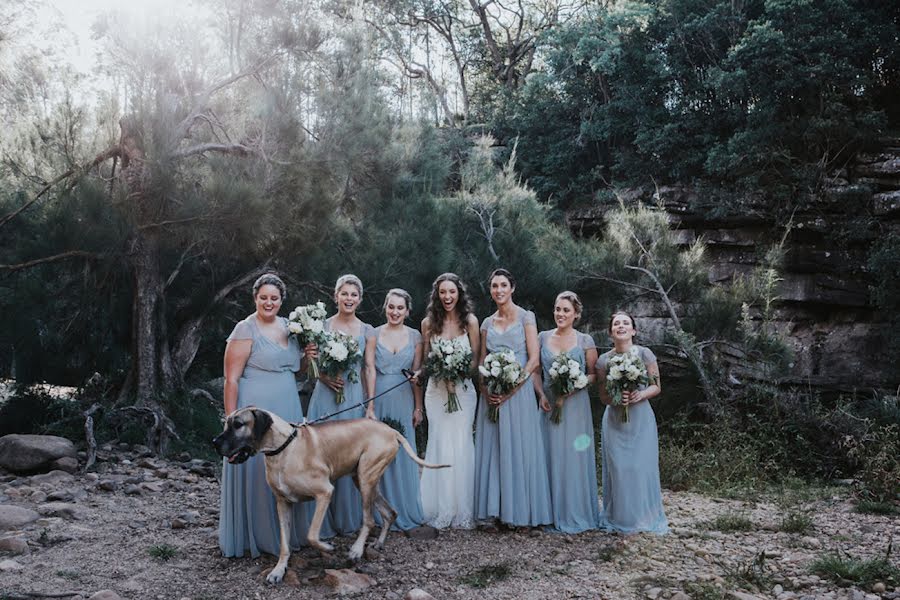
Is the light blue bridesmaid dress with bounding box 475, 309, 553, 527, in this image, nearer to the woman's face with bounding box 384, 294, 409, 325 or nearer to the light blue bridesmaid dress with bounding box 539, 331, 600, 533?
the light blue bridesmaid dress with bounding box 539, 331, 600, 533

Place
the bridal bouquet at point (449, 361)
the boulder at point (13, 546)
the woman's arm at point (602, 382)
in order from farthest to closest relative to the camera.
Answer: the woman's arm at point (602, 382) → the bridal bouquet at point (449, 361) → the boulder at point (13, 546)

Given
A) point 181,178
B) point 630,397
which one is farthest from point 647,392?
point 181,178

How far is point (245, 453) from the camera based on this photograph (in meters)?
4.30

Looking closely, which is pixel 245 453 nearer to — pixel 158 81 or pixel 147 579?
pixel 147 579

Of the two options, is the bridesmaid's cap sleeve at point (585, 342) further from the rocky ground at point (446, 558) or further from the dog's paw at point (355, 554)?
the dog's paw at point (355, 554)

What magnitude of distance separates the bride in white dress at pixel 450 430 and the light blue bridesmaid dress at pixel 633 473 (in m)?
1.12

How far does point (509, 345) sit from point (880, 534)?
339 centimetres

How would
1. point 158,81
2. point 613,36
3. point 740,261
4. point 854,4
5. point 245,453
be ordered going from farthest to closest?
1. point 613,36
2. point 740,261
3. point 854,4
4. point 158,81
5. point 245,453

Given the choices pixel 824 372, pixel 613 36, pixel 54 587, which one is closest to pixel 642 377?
pixel 54 587

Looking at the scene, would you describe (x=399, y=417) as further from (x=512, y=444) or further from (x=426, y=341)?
(x=512, y=444)

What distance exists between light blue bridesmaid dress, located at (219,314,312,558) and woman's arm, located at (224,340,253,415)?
35 mm

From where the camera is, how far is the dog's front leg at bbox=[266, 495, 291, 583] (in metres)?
4.44

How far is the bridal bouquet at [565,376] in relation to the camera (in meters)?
5.64

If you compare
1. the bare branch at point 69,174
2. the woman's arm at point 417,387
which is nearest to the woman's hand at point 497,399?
the woman's arm at point 417,387
